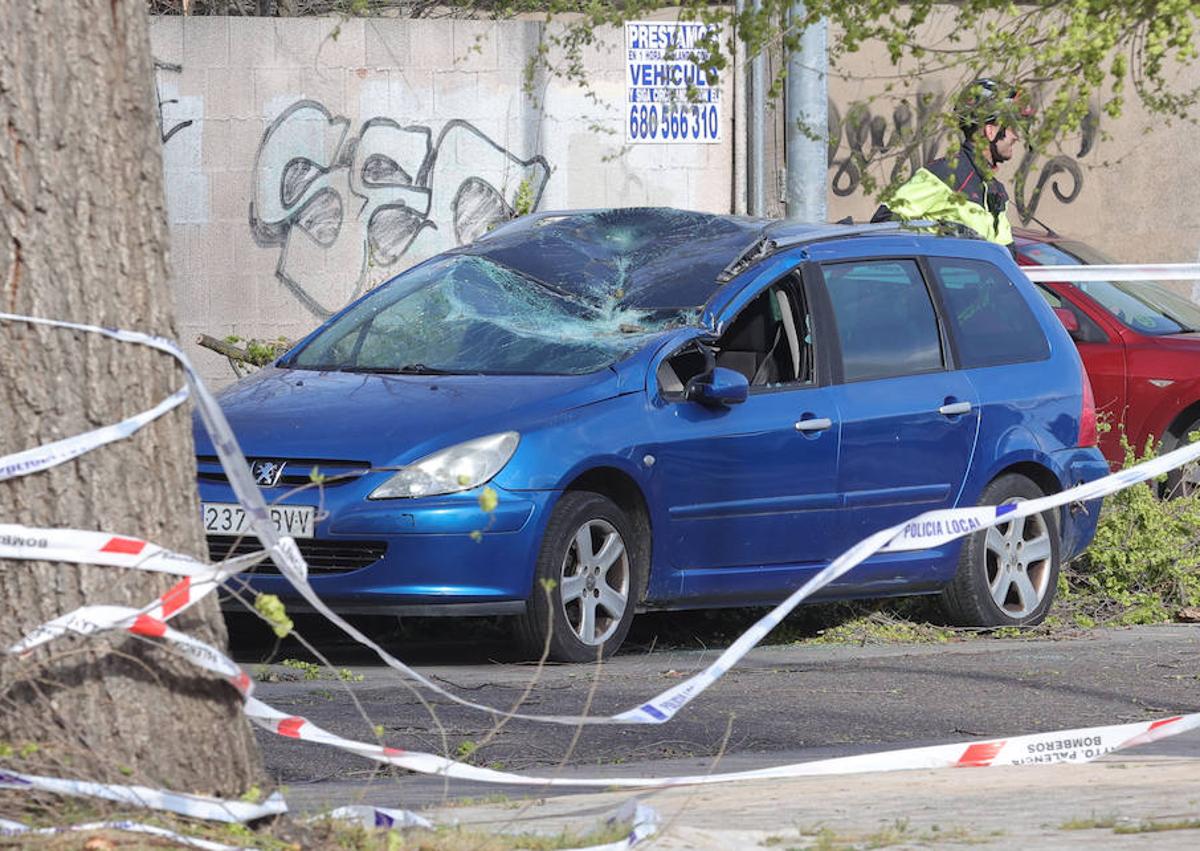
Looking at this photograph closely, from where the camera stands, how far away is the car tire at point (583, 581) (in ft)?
24.9

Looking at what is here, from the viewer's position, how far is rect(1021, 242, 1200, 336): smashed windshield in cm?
1255

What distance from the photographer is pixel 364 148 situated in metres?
16.6

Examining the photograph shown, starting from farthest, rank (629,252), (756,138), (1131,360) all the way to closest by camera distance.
Answer: (756,138)
(1131,360)
(629,252)

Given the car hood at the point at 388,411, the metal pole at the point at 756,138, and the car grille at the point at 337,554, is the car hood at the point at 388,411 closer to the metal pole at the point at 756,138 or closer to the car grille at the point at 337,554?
the car grille at the point at 337,554

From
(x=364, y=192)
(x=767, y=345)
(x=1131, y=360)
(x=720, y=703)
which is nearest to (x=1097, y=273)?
(x=1131, y=360)

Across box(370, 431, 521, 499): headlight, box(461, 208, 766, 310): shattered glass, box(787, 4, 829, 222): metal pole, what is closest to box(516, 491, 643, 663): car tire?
box(370, 431, 521, 499): headlight

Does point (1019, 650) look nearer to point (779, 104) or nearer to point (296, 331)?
point (296, 331)

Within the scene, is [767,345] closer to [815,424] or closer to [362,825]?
[815,424]

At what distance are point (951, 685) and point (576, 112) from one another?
33.6ft

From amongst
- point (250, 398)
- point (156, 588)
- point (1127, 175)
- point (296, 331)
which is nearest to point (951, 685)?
point (250, 398)

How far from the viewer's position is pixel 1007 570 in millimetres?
9250

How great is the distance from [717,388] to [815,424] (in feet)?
1.88

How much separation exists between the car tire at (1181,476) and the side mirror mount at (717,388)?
125 inches

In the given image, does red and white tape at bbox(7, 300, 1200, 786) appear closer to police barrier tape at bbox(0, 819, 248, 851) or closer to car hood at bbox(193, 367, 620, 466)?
police barrier tape at bbox(0, 819, 248, 851)
